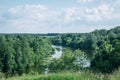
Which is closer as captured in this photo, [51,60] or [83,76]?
[83,76]

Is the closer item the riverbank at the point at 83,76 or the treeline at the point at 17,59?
the riverbank at the point at 83,76

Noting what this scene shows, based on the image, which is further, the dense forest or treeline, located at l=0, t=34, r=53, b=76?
treeline, located at l=0, t=34, r=53, b=76

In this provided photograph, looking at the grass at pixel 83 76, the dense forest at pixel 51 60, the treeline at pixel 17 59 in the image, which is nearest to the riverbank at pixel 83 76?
the grass at pixel 83 76

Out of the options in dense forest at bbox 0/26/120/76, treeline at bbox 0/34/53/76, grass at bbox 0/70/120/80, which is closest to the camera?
grass at bbox 0/70/120/80

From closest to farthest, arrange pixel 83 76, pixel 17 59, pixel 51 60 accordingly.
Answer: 1. pixel 83 76
2. pixel 51 60
3. pixel 17 59

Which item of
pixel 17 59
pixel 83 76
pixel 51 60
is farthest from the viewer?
pixel 17 59

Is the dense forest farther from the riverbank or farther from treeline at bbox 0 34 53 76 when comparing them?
the riverbank

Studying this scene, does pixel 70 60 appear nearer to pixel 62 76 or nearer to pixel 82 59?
pixel 82 59

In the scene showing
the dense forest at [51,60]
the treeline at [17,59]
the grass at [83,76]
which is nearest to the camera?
the grass at [83,76]

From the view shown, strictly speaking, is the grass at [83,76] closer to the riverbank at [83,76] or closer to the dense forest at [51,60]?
the riverbank at [83,76]

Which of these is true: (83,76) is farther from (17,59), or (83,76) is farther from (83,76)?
(17,59)

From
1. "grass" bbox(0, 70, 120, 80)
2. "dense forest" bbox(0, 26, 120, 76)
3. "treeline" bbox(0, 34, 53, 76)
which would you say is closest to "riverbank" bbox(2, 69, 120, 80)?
"grass" bbox(0, 70, 120, 80)

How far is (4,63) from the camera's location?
5744 cm

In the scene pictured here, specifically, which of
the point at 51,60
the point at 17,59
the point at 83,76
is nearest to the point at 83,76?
the point at 83,76
